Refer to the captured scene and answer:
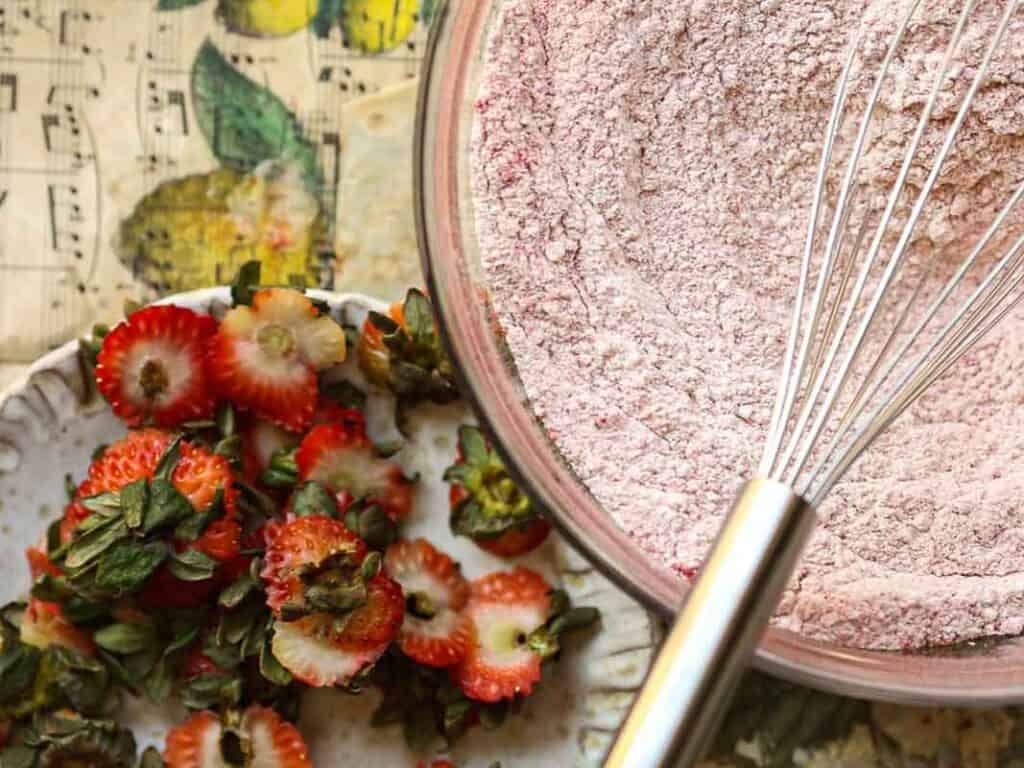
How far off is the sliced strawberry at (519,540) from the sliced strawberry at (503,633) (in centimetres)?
1

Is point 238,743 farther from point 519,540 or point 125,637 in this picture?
point 519,540

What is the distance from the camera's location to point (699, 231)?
69 cm

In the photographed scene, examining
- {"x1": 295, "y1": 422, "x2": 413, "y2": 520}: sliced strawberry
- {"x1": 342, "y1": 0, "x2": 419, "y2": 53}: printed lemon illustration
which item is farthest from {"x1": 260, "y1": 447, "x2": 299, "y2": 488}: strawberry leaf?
{"x1": 342, "y1": 0, "x2": 419, "y2": 53}: printed lemon illustration

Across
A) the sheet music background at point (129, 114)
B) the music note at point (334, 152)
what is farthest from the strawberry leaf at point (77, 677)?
the music note at point (334, 152)

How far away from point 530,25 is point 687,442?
0.74 feet

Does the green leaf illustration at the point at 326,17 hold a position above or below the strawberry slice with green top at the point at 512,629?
above

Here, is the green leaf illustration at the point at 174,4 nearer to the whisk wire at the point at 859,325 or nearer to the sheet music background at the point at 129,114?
the sheet music background at the point at 129,114

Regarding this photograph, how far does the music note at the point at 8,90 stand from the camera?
2.75 feet

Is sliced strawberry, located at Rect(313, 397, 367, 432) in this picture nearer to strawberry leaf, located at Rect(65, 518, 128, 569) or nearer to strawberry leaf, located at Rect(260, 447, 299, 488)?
strawberry leaf, located at Rect(260, 447, 299, 488)

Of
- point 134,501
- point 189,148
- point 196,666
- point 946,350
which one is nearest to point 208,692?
point 196,666

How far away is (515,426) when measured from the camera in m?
0.67

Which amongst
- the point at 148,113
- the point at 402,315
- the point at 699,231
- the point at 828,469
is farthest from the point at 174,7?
the point at 828,469

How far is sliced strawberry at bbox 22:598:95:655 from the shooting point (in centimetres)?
76

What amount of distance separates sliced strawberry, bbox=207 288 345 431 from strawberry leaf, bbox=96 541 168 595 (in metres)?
0.11
